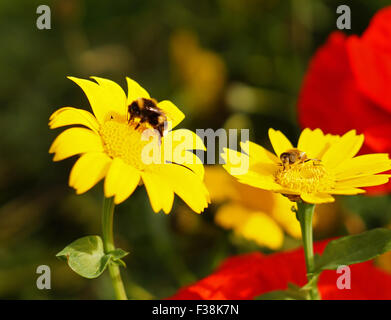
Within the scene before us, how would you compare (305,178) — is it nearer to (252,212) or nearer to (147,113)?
(147,113)

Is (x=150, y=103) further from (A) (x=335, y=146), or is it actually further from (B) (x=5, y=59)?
(B) (x=5, y=59)

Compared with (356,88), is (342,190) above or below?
below

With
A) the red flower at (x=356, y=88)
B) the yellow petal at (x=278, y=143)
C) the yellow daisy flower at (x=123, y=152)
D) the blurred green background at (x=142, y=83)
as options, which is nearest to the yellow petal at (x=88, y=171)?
the yellow daisy flower at (x=123, y=152)

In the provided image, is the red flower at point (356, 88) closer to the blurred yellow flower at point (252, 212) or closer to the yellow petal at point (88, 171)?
the blurred yellow flower at point (252, 212)

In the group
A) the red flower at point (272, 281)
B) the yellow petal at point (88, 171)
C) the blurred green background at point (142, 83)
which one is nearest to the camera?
the yellow petal at point (88, 171)

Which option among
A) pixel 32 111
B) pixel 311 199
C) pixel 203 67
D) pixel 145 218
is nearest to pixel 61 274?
pixel 145 218

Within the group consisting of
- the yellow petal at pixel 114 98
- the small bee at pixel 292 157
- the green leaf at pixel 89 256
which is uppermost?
the yellow petal at pixel 114 98

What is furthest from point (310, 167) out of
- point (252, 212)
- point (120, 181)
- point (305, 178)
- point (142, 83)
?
point (142, 83)
